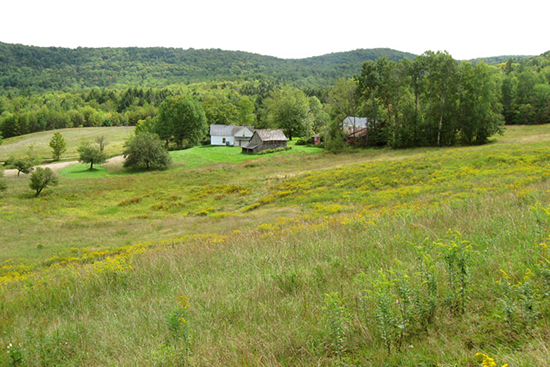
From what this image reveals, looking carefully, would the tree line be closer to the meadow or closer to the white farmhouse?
the white farmhouse

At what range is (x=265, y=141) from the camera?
75.9m

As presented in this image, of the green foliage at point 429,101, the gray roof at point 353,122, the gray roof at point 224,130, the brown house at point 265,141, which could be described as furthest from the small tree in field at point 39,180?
the gray roof at point 224,130

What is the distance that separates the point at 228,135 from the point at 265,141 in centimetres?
2113

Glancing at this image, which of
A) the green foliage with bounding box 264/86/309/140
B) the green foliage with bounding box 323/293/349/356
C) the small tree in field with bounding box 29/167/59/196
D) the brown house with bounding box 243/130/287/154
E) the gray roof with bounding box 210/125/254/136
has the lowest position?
the small tree in field with bounding box 29/167/59/196

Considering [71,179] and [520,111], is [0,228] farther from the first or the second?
[520,111]

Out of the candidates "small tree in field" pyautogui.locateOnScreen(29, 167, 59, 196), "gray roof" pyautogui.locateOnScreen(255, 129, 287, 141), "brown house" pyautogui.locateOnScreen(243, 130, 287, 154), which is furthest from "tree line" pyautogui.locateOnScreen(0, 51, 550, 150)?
"small tree in field" pyautogui.locateOnScreen(29, 167, 59, 196)

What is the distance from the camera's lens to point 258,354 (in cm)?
347

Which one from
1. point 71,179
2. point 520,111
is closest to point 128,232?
point 71,179

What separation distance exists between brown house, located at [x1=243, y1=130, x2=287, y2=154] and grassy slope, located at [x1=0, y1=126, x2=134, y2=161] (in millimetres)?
35579

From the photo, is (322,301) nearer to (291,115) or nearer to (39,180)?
(39,180)

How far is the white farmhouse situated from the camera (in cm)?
9244

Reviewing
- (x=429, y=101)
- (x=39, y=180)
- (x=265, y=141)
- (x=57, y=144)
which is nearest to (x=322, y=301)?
(x=39, y=180)

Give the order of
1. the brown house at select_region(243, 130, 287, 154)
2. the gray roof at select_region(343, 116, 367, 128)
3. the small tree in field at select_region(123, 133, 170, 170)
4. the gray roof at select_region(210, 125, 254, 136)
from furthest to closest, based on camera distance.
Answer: the gray roof at select_region(210, 125, 254, 136), the brown house at select_region(243, 130, 287, 154), the gray roof at select_region(343, 116, 367, 128), the small tree in field at select_region(123, 133, 170, 170)

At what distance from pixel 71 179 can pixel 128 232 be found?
38.3 metres
